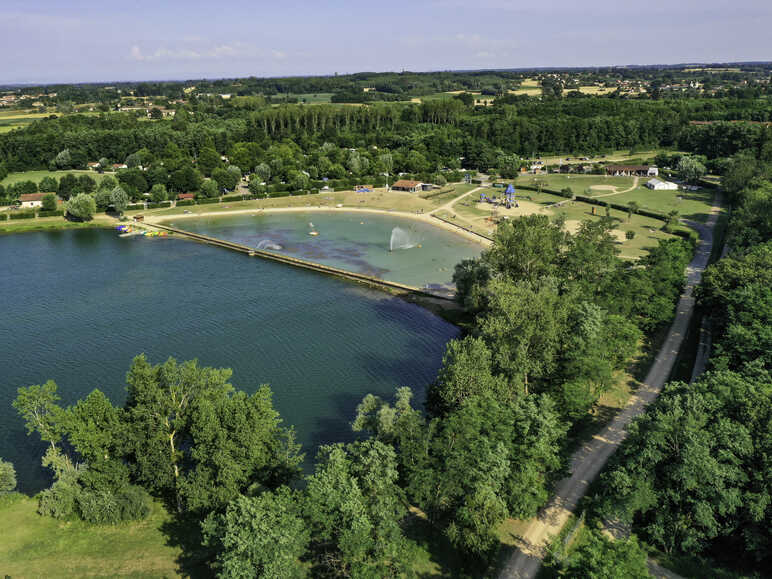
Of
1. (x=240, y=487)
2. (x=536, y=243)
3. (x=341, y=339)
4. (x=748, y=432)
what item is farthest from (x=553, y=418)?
(x=341, y=339)

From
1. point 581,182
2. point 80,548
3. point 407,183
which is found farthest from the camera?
point 581,182

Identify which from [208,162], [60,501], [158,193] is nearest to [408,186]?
[208,162]

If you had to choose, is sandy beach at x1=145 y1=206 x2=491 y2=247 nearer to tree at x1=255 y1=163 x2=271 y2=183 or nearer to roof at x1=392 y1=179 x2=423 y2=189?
roof at x1=392 y1=179 x2=423 y2=189

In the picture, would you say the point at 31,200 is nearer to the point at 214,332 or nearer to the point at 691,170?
the point at 214,332

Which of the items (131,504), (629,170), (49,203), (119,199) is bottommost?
(131,504)

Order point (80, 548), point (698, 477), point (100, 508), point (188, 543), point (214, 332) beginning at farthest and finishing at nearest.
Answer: point (214, 332) → point (100, 508) → point (188, 543) → point (80, 548) → point (698, 477)

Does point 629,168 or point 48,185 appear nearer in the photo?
point 48,185

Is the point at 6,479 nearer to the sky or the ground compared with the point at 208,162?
nearer to the ground

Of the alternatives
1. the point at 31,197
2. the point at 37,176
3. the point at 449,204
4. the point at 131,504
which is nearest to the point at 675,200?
the point at 449,204
